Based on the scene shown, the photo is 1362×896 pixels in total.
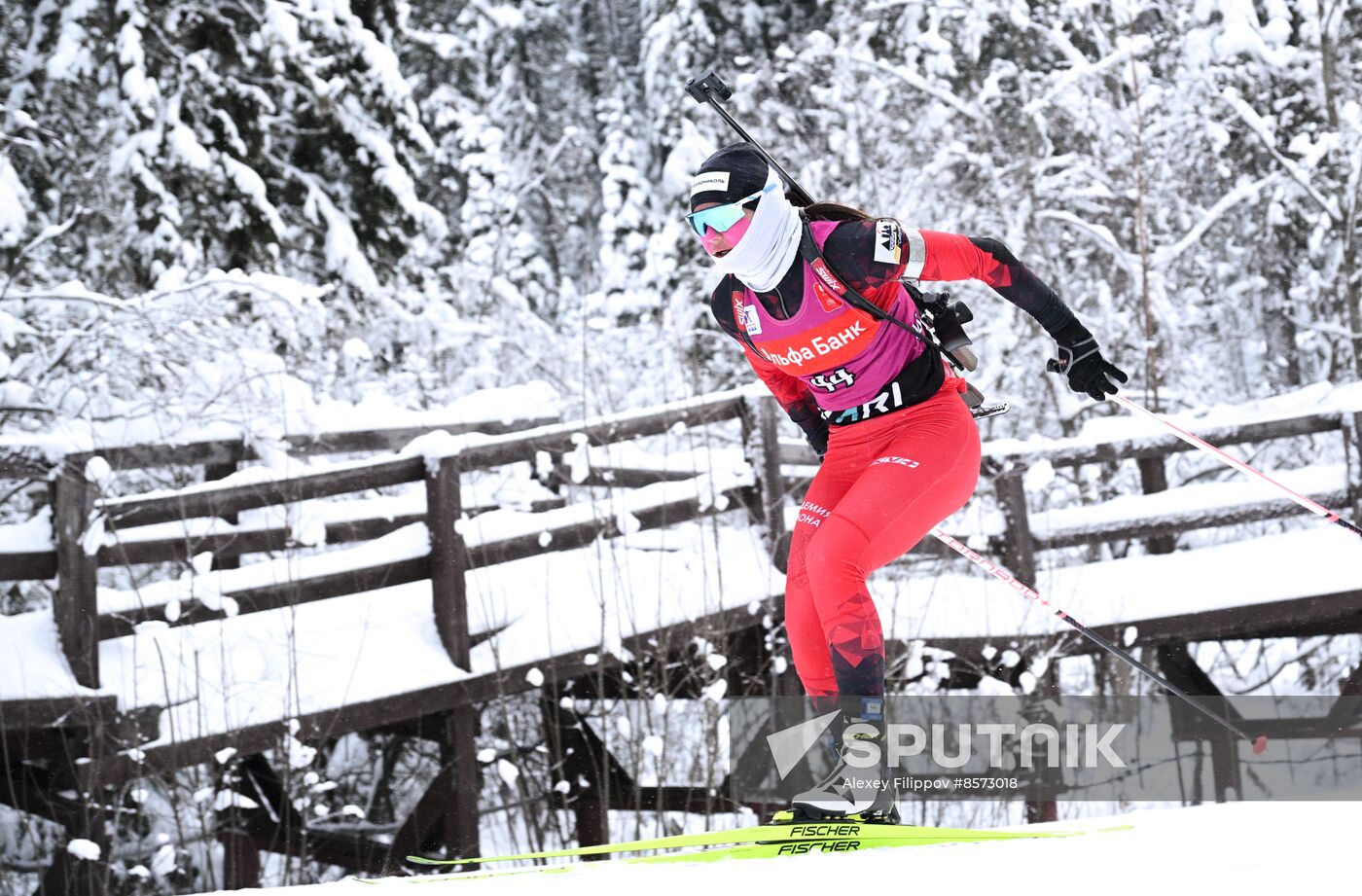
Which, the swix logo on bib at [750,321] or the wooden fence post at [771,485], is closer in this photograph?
the swix logo on bib at [750,321]

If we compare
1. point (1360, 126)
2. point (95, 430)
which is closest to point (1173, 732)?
point (95, 430)

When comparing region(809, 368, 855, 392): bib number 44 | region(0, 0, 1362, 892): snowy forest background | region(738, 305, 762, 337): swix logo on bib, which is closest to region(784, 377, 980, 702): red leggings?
region(809, 368, 855, 392): bib number 44

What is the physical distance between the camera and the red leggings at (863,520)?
3.25m

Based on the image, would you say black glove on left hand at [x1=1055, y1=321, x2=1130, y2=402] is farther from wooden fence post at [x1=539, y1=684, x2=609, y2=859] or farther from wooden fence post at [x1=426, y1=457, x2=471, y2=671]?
wooden fence post at [x1=539, y1=684, x2=609, y2=859]

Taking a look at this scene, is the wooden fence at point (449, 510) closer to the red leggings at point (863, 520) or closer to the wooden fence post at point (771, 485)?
the wooden fence post at point (771, 485)

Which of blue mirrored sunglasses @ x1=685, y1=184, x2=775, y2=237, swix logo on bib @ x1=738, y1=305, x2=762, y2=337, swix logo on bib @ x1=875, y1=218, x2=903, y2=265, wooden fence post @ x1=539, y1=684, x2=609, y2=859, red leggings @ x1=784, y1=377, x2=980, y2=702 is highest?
blue mirrored sunglasses @ x1=685, y1=184, x2=775, y2=237

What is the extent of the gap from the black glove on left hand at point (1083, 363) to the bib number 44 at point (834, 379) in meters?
0.60

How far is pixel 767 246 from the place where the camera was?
330cm

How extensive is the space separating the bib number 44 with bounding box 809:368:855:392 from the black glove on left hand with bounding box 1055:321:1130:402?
602mm

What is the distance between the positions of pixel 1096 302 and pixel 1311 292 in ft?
9.68

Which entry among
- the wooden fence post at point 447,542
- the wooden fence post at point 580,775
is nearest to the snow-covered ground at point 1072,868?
the wooden fence post at point 447,542

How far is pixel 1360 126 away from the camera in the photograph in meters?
11.2

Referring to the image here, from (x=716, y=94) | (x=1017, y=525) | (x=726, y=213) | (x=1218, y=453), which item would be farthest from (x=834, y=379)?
(x=1017, y=525)

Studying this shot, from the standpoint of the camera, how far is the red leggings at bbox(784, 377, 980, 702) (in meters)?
3.25
